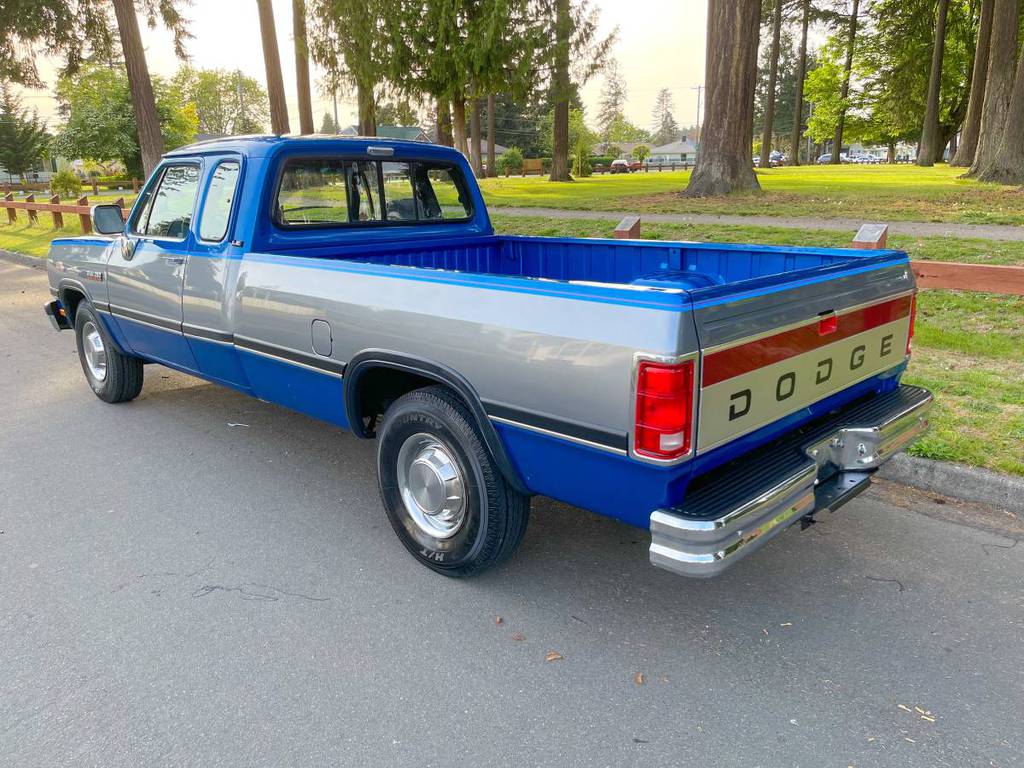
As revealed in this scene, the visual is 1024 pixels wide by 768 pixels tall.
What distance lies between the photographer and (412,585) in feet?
11.1

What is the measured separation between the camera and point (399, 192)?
194 inches

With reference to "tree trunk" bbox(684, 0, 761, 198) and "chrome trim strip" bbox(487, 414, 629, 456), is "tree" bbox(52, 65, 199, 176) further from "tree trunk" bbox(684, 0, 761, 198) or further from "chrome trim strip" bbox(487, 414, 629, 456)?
"chrome trim strip" bbox(487, 414, 629, 456)

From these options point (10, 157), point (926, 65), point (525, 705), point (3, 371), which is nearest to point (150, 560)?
point (525, 705)

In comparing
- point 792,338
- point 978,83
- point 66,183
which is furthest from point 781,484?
point 66,183

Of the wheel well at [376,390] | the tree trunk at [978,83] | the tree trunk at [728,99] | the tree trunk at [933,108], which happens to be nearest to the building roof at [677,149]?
the tree trunk at [933,108]

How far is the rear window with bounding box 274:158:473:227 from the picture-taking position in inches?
170

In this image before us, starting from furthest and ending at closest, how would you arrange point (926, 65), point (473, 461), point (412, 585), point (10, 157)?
point (10, 157)
point (926, 65)
point (412, 585)
point (473, 461)

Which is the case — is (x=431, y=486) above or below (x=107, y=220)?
below

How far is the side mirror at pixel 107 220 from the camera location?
527 centimetres

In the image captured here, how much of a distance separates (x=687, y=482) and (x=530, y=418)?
0.59 m

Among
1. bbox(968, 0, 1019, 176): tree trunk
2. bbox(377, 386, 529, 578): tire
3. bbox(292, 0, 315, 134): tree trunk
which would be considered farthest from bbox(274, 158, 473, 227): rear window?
bbox(968, 0, 1019, 176): tree trunk

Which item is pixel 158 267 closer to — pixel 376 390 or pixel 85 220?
pixel 376 390

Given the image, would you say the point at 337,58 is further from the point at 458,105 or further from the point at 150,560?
the point at 150,560

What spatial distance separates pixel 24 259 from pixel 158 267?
13.2 m
